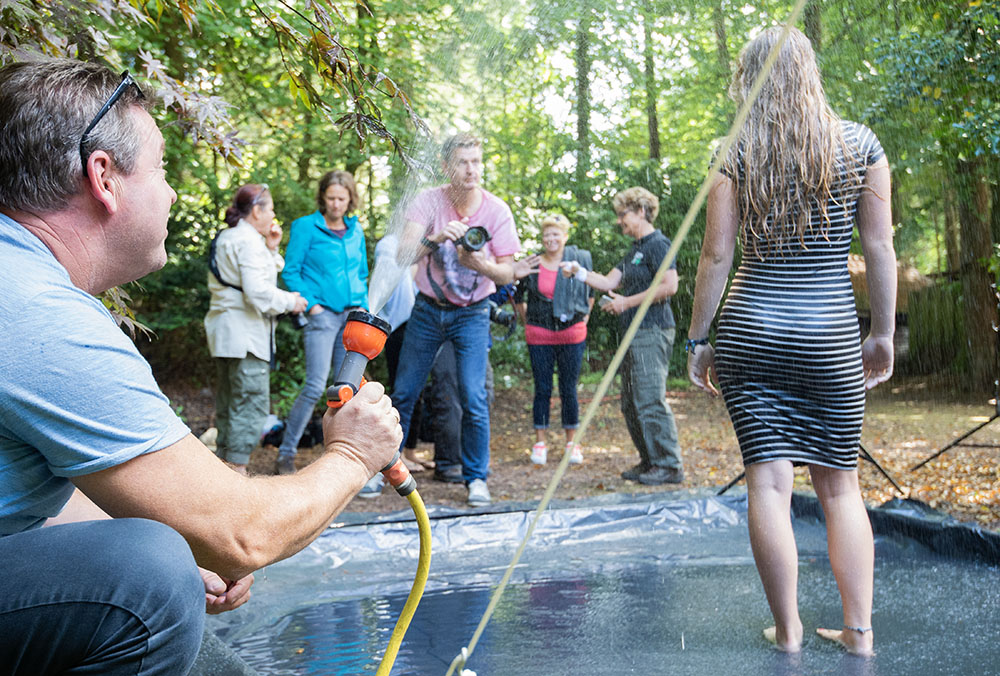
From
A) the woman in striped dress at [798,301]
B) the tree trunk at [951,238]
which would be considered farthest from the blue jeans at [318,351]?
the tree trunk at [951,238]

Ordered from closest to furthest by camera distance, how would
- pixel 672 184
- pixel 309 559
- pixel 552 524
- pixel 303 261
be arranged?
pixel 309 559, pixel 552 524, pixel 303 261, pixel 672 184

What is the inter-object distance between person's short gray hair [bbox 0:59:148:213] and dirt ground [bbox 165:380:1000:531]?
3831mm

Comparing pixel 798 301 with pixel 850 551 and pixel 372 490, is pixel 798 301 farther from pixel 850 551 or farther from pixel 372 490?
pixel 372 490

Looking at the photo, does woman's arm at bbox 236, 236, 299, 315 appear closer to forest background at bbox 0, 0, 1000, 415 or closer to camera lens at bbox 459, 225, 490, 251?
forest background at bbox 0, 0, 1000, 415

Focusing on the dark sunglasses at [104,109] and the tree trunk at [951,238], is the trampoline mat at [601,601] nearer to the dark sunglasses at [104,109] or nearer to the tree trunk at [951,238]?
the dark sunglasses at [104,109]

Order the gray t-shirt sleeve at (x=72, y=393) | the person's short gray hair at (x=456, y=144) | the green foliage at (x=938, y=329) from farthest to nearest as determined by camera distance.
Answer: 1. the green foliage at (x=938, y=329)
2. the person's short gray hair at (x=456, y=144)
3. the gray t-shirt sleeve at (x=72, y=393)

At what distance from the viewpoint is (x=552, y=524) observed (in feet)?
14.3

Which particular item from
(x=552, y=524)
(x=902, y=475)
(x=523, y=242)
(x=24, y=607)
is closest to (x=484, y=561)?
(x=552, y=524)

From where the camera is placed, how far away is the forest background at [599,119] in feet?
20.6

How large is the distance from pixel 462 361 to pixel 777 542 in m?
2.65

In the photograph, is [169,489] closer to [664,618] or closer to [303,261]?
[664,618]

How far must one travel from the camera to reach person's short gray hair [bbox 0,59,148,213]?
140 centimetres

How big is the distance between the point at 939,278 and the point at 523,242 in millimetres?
5420

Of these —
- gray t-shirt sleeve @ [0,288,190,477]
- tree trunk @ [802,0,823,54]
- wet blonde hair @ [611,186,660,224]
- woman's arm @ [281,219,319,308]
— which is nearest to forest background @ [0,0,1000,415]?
tree trunk @ [802,0,823,54]
